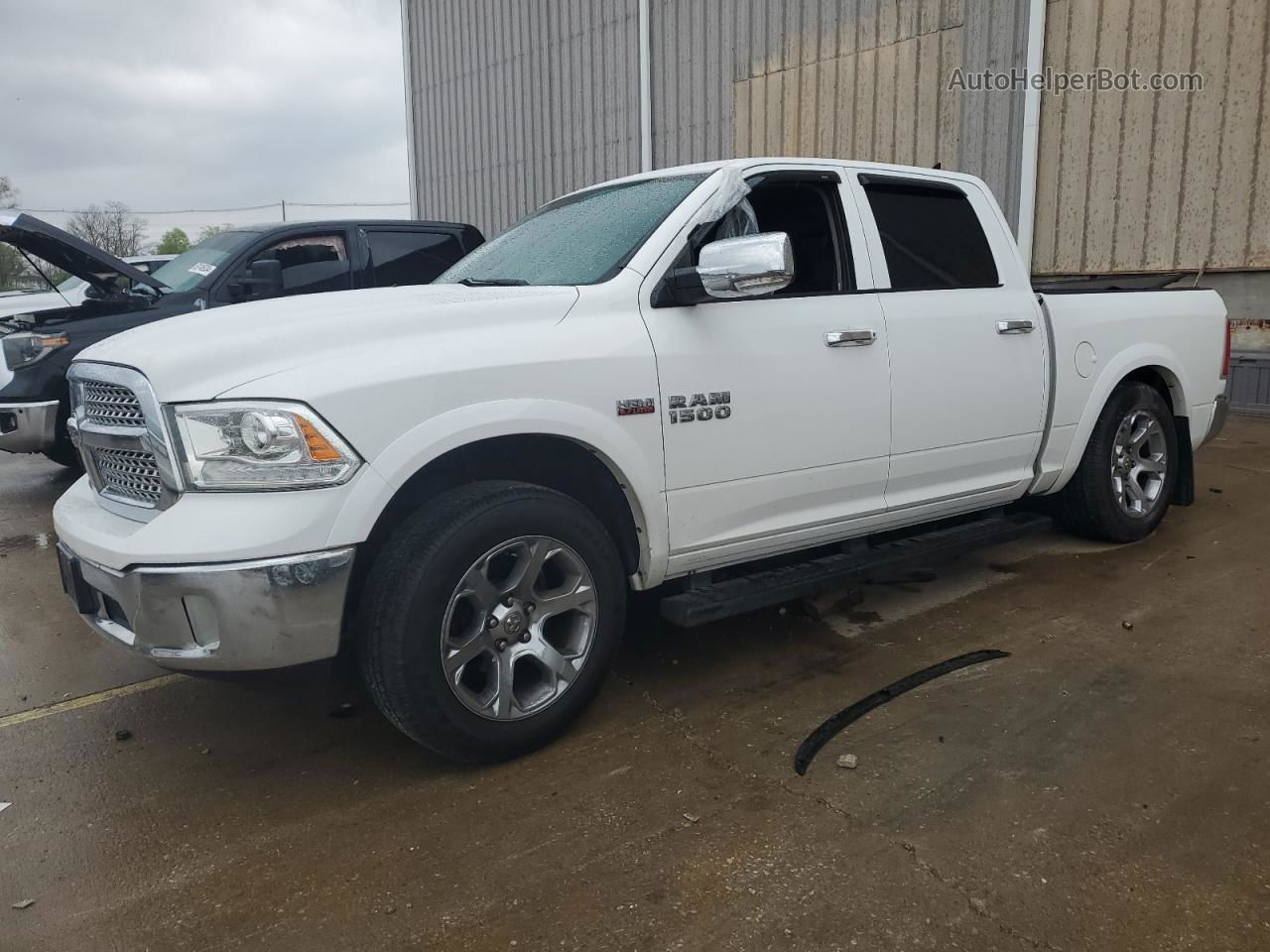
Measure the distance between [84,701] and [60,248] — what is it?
3.11 m

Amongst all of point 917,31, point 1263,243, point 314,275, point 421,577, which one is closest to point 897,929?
point 421,577

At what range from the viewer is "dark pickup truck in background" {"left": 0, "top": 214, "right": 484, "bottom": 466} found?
5.94m

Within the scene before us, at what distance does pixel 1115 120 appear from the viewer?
9.34 metres

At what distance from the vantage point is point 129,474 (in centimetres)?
292

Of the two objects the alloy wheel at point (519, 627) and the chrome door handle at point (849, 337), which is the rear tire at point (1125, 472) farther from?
the alloy wheel at point (519, 627)

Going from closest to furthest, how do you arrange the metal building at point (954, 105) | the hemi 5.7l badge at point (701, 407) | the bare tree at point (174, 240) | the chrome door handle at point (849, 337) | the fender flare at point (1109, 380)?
the hemi 5.7l badge at point (701, 407) → the chrome door handle at point (849, 337) → the fender flare at point (1109, 380) → the metal building at point (954, 105) → the bare tree at point (174, 240)

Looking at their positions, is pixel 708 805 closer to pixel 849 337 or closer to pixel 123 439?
pixel 849 337

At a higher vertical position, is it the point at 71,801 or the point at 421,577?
the point at 421,577

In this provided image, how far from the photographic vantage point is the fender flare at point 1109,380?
4.71 meters

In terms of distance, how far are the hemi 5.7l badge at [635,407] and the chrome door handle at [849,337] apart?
82 centimetres

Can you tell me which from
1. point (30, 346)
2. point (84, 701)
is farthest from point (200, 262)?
point (84, 701)

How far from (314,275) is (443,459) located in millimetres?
4782

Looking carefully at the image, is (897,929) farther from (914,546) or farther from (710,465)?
(914,546)

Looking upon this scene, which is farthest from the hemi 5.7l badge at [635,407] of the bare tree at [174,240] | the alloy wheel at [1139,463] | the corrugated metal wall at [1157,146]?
the bare tree at [174,240]
